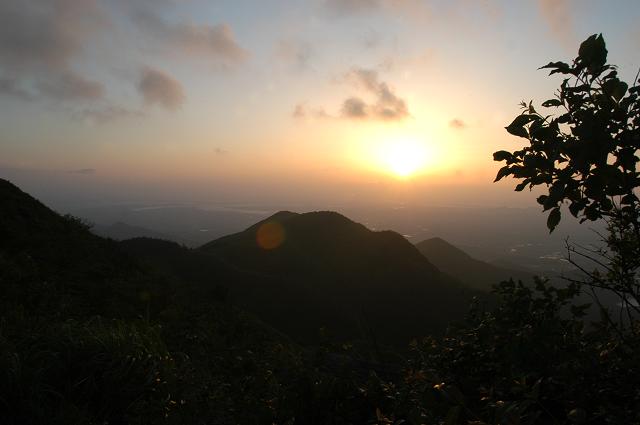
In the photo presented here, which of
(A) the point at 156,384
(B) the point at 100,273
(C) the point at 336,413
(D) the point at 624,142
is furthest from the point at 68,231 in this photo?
(D) the point at 624,142

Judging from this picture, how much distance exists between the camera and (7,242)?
1683cm

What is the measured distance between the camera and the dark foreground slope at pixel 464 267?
94625mm

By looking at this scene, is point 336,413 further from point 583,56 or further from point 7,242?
point 7,242

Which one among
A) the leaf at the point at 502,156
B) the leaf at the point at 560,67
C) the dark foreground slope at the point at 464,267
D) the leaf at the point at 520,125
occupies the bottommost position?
the dark foreground slope at the point at 464,267

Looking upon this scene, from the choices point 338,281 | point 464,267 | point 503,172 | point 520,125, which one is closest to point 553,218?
point 503,172

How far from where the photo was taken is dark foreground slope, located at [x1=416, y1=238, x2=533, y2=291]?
94625mm

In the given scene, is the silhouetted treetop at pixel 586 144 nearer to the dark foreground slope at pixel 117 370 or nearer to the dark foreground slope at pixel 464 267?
the dark foreground slope at pixel 117 370

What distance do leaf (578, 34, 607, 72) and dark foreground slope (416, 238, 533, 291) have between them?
9102cm

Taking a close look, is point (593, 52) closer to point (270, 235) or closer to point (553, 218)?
point (553, 218)

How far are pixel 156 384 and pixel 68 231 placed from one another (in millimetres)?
20201

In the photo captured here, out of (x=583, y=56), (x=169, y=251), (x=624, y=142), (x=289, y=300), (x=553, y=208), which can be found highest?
(x=583, y=56)

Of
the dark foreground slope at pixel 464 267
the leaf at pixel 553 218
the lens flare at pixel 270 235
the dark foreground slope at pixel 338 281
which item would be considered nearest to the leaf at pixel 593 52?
the leaf at pixel 553 218

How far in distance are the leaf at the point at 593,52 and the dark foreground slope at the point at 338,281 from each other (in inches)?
1262

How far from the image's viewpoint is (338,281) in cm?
5825
